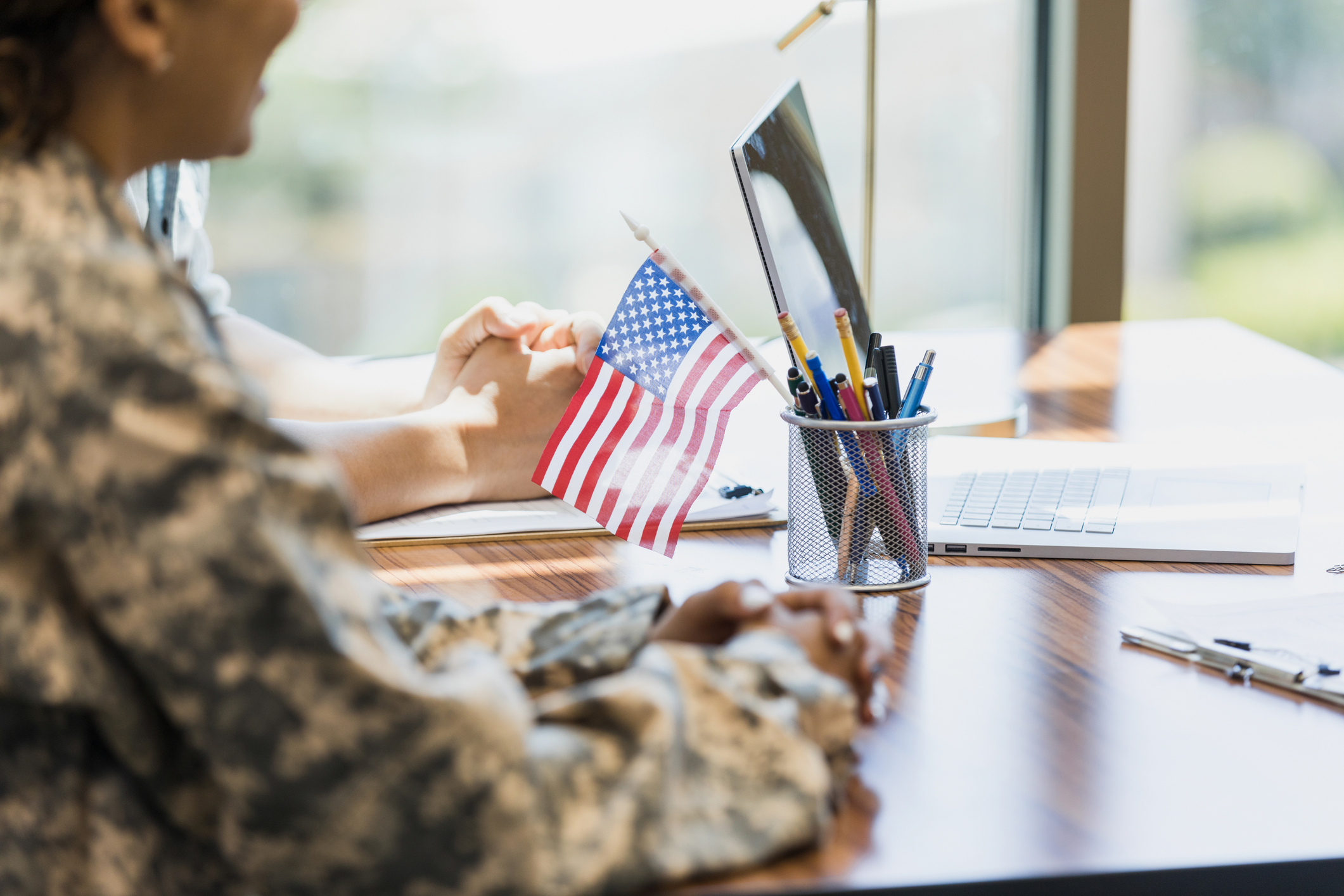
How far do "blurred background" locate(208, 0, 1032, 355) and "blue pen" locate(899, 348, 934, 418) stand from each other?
2.80 metres

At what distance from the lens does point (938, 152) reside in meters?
3.85

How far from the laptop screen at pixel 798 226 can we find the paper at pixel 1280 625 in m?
0.42

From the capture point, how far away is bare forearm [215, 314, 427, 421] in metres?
1.63

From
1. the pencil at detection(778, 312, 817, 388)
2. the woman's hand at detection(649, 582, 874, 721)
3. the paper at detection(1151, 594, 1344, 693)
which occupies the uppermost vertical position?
the pencil at detection(778, 312, 817, 388)

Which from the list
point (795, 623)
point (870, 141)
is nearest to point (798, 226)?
point (870, 141)

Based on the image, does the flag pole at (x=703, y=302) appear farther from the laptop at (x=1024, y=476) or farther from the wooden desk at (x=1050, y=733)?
the wooden desk at (x=1050, y=733)

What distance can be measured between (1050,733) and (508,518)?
664 mm

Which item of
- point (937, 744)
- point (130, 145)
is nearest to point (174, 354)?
point (130, 145)

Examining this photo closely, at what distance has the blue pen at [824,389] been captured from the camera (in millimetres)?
1051

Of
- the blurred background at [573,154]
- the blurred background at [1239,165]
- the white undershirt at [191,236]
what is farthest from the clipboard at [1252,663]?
the blurred background at [573,154]

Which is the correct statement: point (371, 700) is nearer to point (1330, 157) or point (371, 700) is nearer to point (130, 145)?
point (130, 145)

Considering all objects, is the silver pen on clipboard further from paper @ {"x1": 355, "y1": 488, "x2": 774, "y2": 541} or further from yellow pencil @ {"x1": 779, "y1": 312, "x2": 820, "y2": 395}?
paper @ {"x1": 355, "y1": 488, "x2": 774, "y2": 541}

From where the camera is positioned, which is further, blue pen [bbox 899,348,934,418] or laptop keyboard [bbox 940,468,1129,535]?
laptop keyboard [bbox 940,468,1129,535]

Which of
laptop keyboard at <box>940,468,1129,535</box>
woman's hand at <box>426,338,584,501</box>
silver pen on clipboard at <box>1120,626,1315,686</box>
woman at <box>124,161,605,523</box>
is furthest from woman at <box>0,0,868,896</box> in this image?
woman's hand at <box>426,338,584,501</box>
